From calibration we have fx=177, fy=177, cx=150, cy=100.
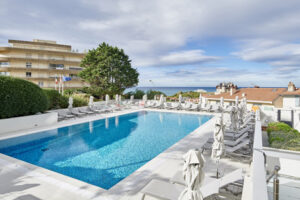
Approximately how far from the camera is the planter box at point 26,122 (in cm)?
1066

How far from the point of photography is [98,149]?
29.1 feet

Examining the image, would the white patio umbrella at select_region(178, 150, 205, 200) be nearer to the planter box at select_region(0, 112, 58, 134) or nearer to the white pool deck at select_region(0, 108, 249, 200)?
the white pool deck at select_region(0, 108, 249, 200)

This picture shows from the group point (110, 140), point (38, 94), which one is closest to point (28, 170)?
point (110, 140)

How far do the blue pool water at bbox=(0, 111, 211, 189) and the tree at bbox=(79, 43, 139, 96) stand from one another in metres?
13.3

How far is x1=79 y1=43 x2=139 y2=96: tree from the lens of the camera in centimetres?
2611

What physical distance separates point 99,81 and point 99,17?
10.3m

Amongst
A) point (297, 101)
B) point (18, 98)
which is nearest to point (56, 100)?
point (18, 98)

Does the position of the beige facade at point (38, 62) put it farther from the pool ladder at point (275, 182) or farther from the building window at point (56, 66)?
the pool ladder at point (275, 182)

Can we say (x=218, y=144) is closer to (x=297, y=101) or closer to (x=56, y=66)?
(x=297, y=101)

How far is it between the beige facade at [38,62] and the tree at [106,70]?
1166 centimetres

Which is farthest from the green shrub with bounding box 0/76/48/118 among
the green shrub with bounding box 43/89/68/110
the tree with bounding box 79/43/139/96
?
the tree with bounding box 79/43/139/96

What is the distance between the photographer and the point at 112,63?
26.5 m

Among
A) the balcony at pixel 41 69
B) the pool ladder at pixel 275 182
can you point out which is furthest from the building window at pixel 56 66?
the pool ladder at pixel 275 182

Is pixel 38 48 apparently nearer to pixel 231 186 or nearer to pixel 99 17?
pixel 99 17
